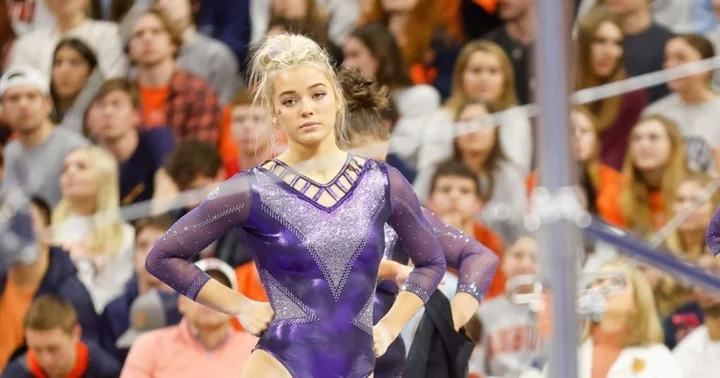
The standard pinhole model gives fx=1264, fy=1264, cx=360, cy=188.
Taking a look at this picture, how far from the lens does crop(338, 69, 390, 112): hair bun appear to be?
244 cm

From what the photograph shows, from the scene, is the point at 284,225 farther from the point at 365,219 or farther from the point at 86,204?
the point at 86,204

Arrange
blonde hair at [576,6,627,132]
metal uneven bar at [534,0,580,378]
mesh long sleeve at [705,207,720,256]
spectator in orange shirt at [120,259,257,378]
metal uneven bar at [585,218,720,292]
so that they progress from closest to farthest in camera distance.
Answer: metal uneven bar at [534,0,580,378]
metal uneven bar at [585,218,720,292]
mesh long sleeve at [705,207,720,256]
spectator in orange shirt at [120,259,257,378]
blonde hair at [576,6,627,132]

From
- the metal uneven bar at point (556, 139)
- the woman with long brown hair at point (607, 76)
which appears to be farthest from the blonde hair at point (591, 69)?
the metal uneven bar at point (556, 139)

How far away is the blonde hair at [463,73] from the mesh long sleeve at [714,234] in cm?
69

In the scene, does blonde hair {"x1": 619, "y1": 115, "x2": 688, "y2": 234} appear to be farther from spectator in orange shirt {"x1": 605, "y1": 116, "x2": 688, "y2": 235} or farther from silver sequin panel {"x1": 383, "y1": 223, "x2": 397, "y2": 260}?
silver sequin panel {"x1": 383, "y1": 223, "x2": 397, "y2": 260}

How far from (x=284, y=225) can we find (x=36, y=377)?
1.10m

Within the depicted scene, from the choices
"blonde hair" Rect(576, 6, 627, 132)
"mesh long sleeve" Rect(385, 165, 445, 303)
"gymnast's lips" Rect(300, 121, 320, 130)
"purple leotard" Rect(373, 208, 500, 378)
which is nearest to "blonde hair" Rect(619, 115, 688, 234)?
"blonde hair" Rect(576, 6, 627, 132)

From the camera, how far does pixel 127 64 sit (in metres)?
3.13

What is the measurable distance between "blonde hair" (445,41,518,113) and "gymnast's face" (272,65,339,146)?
3.07 feet

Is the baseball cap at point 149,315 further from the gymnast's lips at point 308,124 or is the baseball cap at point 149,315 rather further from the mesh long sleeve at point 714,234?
the mesh long sleeve at point 714,234

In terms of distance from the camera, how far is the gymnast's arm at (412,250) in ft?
6.61

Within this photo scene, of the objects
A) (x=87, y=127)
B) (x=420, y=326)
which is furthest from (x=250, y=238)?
(x=87, y=127)

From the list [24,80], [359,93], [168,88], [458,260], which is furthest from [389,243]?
[24,80]

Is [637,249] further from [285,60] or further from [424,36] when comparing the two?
[424,36]
